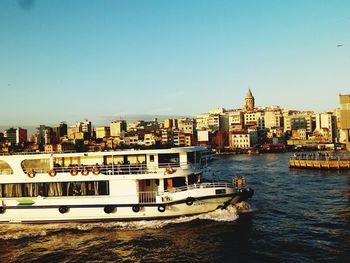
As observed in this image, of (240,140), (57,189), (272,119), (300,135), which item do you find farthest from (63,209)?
(272,119)

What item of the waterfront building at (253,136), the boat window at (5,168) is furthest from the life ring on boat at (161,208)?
the waterfront building at (253,136)

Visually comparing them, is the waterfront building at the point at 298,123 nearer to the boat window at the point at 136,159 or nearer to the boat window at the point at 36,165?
the boat window at the point at 136,159

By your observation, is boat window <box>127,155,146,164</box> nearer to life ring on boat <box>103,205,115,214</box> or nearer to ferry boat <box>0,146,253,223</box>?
ferry boat <box>0,146,253,223</box>

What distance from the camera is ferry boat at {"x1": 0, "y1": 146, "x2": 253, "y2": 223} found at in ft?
82.8

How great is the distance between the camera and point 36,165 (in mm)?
27266

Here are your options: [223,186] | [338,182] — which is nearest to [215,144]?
[338,182]

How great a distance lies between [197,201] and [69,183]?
8658 mm

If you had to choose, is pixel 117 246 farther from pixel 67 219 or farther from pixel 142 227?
pixel 67 219

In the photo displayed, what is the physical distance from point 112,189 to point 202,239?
7.08 meters

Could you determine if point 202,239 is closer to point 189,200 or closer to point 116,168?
point 189,200

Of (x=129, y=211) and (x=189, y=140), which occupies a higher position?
(x=189, y=140)

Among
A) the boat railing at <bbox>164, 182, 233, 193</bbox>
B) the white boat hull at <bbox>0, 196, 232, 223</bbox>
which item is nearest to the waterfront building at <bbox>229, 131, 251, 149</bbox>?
the boat railing at <bbox>164, 182, 233, 193</bbox>

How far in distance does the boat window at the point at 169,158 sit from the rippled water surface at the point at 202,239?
4.01m

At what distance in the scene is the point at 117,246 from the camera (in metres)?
21.6
